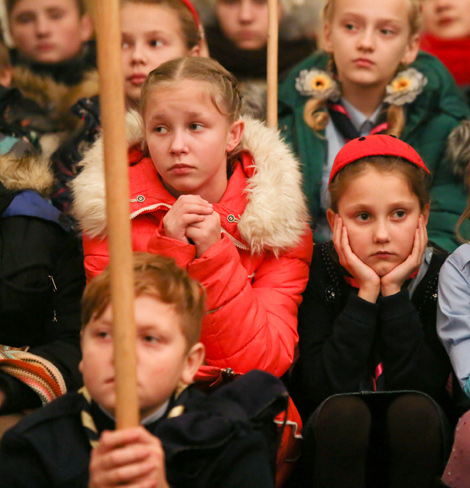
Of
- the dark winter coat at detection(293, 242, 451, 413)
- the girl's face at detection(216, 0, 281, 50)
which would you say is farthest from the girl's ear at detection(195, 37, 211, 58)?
the dark winter coat at detection(293, 242, 451, 413)

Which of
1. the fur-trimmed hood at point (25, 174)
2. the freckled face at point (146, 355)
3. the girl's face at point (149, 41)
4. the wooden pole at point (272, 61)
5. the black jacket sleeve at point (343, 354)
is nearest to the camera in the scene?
the freckled face at point (146, 355)

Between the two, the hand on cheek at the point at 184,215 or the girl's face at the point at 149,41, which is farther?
the girl's face at the point at 149,41

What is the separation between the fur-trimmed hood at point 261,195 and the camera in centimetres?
170

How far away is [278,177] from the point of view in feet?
5.83

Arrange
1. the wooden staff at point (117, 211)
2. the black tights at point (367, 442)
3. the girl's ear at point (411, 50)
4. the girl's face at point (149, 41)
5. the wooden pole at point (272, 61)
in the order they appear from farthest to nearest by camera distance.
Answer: the girl's ear at point (411, 50) < the girl's face at point (149, 41) < the wooden pole at point (272, 61) < the black tights at point (367, 442) < the wooden staff at point (117, 211)

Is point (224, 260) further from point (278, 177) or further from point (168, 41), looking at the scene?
point (168, 41)

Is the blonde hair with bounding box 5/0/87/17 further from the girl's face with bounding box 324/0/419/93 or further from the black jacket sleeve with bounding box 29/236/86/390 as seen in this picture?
the black jacket sleeve with bounding box 29/236/86/390

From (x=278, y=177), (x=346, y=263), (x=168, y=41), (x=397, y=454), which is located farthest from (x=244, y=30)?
(x=397, y=454)

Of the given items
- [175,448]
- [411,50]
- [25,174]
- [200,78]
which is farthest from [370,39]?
[175,448]

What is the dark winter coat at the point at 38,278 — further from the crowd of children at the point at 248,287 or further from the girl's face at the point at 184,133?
the girl's face at the point at 184,133

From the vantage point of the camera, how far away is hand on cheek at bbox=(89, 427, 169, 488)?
109 cm

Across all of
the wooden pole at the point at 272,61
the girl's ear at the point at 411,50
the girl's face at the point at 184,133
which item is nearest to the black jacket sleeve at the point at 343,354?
the girl's face at the point at 184,133

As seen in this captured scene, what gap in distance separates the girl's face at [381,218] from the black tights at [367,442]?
1.08 ft

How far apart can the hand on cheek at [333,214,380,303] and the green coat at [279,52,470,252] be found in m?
0.47
